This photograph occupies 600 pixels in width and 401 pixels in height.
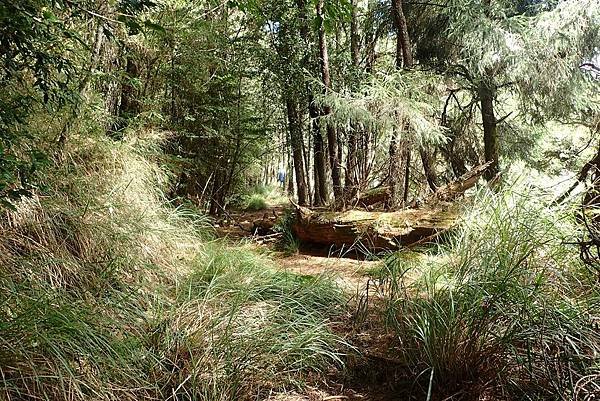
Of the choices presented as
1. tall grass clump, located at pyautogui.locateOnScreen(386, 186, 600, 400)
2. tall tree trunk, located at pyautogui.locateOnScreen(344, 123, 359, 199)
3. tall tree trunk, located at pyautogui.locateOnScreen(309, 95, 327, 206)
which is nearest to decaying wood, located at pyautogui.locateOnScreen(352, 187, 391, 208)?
tall tree trunk, located at pyautogui.locateOnScreen(344, 123, 359, 199)

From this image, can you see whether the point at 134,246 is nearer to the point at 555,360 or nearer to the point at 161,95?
the point at 555,360

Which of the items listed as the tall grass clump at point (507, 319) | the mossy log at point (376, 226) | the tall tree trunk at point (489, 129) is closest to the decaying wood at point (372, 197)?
the mossy log at point (376, 226)

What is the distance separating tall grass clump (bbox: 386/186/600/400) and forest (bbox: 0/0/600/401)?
0.01 metres

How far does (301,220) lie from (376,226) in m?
1.01

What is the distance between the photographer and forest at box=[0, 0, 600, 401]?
173cm

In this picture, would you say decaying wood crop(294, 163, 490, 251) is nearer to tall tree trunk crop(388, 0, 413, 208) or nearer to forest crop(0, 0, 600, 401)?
forest crop(0, 0, 600, 401)

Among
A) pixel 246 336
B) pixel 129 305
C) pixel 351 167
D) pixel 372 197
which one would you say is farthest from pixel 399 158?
pixel 129 305

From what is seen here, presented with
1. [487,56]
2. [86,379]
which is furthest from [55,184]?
[487,56]

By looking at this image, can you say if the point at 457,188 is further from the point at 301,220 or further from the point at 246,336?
the point at 246,336

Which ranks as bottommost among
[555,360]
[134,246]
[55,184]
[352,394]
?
[352,394]

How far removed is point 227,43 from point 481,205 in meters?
4.60

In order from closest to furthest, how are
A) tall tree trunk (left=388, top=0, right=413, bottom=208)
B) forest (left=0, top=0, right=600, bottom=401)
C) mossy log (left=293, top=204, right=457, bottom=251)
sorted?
forest (left=0, top=0, right=600, bottom=401) → mossy log (left=293, top=204, right=457, bottom=251) → tall tree trunk (left=388, top=0, right=413, bottom=208)

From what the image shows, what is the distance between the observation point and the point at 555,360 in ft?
5.12

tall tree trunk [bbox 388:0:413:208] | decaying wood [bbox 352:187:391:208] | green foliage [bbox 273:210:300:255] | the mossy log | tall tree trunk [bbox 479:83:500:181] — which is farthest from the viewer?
tall tree trunk [bbox 479:83:500:181]
